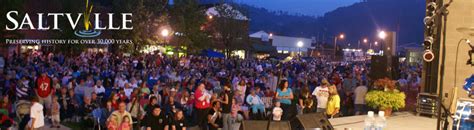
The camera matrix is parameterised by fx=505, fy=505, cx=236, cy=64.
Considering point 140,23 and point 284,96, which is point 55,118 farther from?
point 140,23

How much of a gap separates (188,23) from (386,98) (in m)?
26.0

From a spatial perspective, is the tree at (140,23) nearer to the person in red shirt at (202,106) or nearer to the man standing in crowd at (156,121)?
the person in red shirt at (202,106)

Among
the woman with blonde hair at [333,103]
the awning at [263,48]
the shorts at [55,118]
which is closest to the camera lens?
the woman with blonde hair at [333,103]

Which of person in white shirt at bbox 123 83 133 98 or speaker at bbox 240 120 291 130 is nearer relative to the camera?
speaker at bbox 240 120 291 130

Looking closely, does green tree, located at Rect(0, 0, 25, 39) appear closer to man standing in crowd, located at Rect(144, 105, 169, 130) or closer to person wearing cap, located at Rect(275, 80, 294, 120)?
man standing in crowd, located at Rect(144, 105, 169, 130)

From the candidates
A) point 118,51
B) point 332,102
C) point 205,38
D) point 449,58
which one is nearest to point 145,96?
point 332,102

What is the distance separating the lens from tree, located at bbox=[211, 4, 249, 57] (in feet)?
142

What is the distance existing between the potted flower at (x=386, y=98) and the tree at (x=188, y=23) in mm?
24481

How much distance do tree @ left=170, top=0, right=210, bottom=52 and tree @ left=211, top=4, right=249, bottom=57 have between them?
612 cm

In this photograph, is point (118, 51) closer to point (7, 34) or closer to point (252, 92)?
point (7, 34)

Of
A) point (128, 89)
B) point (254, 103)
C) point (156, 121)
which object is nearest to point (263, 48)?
point (128, 89)

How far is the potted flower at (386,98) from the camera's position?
11.2 meters

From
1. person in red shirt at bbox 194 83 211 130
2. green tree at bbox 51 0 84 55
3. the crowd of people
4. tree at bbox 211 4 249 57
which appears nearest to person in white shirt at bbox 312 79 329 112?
the crowd of people

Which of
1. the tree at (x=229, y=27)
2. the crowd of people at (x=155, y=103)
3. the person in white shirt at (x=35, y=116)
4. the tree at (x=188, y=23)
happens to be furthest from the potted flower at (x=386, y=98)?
the tree at (x=229, y=27)
